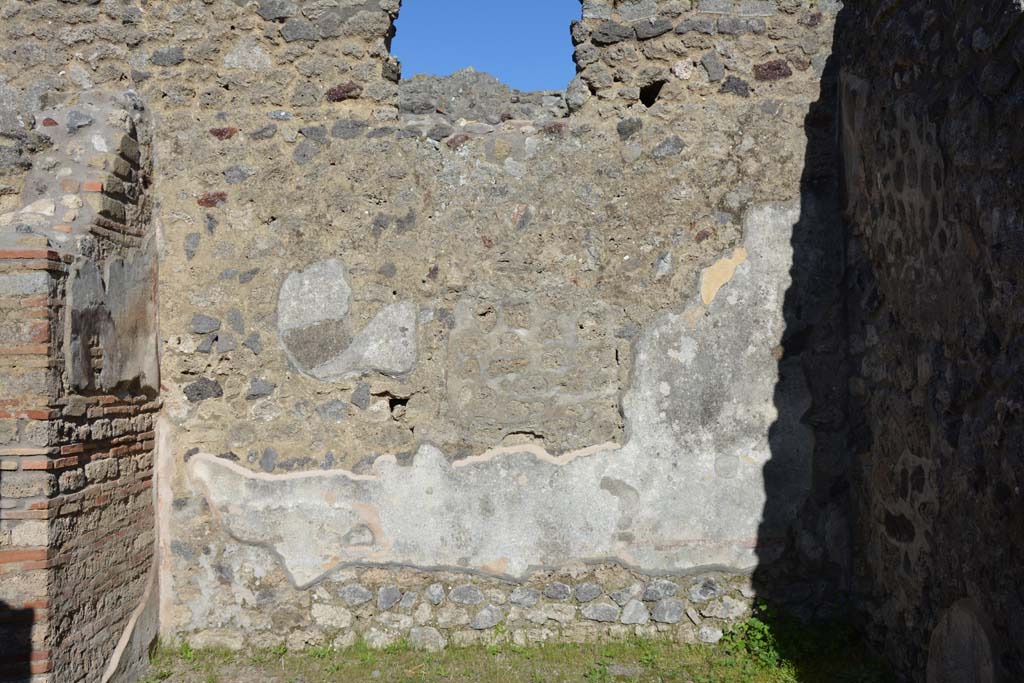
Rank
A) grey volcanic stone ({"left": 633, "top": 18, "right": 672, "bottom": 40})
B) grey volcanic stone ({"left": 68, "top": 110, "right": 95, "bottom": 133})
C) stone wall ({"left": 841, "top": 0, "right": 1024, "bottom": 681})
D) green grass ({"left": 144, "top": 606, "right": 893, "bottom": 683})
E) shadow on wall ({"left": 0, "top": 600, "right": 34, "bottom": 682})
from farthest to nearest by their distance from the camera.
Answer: grey volcanic stone ({"left": 633, "top": 18, "right": 672, "bottom": 40}), grey volcanic stone ({"left": 68, "top": 110, "right": 95, "bottom": 133}), green grass ({"left": 144, "top": 606, "right": 893, "bottom": 683}), shadow on wall ({"left": 0, "top": 600, "right": 34, "bottom": 682}), stone wall ({"left": 841, "top": 0, "right": 1024, "bottom": 681})

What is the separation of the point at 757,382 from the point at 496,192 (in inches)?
62.1

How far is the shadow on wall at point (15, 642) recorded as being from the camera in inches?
120

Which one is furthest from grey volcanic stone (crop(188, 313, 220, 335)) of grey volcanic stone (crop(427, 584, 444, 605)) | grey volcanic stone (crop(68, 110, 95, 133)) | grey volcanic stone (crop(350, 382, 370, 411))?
grey volcanic stone (crop(427, 584, 444, 605))

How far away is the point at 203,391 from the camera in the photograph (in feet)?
12.9

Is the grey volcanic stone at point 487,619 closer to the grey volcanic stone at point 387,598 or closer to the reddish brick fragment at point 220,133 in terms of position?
the grey volcanic stone at point 387,598

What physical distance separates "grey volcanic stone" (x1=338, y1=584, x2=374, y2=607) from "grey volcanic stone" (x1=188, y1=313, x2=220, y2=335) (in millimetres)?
1432

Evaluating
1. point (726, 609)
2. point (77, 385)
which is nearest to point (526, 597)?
point (726, 609)

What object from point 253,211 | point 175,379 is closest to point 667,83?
point 253,211

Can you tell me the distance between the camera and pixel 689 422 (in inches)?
152

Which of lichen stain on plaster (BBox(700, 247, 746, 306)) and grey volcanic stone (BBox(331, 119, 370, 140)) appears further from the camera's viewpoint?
grey volcanic stone (BBox(331, 119, 370, 140))

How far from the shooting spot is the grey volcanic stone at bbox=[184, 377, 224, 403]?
3.94m

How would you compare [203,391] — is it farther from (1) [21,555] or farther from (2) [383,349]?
(1) [21,555]

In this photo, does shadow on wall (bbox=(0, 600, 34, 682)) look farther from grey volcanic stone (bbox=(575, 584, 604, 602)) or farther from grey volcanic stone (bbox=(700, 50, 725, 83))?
grey volcanic stone (bbox=(700, 50, 725, 83))

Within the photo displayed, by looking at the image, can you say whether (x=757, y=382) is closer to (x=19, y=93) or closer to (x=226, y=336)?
(x=226, y=336)
